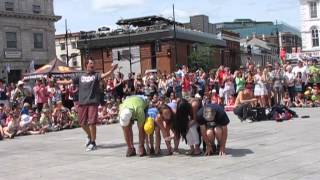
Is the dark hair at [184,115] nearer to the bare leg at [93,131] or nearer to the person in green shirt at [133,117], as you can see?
the person in green shirt at [133,117]

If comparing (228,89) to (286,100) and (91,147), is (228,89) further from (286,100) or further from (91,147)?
(91,147)

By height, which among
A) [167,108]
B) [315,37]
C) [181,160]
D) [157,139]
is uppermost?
[315,37]

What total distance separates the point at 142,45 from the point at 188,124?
55.9m

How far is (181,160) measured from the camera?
10.2m

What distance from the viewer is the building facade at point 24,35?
58000 millimetres

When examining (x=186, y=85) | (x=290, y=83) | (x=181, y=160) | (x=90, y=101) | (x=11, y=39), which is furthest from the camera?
(x=11, y=39)

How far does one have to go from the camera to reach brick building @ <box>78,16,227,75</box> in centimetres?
6475

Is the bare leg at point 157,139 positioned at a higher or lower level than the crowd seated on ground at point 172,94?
lower

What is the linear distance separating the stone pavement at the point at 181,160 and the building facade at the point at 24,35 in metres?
43.6

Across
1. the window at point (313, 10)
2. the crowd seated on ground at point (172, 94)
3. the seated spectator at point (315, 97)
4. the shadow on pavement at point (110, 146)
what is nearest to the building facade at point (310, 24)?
the window at point (313, 10)

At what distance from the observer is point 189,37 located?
7012 centimetres

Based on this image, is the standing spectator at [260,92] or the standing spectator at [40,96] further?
the standing spectator at [40,96]

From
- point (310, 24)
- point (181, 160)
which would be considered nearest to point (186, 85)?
point (181, 160)

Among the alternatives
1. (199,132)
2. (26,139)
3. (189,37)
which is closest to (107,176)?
(199,132)
